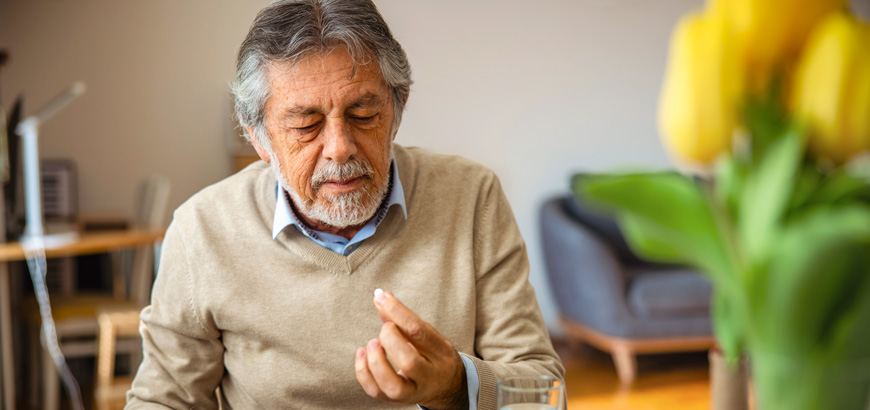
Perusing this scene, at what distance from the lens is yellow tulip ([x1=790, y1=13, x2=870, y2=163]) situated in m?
0.39

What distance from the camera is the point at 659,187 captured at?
0.39 meters

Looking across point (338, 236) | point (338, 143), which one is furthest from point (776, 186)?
point (338, 236)

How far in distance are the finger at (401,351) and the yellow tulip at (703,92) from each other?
0.61 metres

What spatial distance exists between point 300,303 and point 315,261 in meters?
0.07

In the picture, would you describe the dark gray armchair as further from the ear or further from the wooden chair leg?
the ear

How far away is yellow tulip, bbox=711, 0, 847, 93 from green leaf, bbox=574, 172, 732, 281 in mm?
80

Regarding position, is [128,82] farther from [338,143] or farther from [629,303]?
[338,143]

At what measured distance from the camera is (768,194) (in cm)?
39

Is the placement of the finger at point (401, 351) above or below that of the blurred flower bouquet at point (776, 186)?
below

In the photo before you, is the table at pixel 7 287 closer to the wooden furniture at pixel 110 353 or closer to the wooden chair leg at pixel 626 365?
the wooden furniture at pixel 110 353

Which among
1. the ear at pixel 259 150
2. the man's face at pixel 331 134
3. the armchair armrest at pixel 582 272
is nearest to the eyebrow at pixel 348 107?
the man's face at pixel 331 134

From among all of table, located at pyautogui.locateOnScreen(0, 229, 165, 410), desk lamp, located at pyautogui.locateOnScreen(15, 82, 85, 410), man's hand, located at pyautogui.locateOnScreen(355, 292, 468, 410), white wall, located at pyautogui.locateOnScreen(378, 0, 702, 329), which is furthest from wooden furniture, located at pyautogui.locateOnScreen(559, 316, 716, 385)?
man's hand, located at pyautogui.locateOnScreen(355, 292, 468, 410)

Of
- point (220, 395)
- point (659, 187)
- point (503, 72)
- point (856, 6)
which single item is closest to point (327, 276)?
point (220, 395)

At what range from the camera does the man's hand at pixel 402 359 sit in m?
0.97
